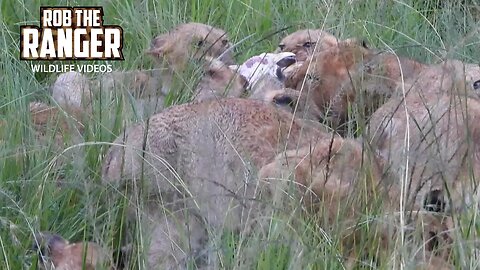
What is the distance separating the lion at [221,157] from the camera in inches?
126

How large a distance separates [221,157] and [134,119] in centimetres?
66

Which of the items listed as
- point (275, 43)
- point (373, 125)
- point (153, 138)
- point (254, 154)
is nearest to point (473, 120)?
point (373, 125)

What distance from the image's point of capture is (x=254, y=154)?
3592 millimetres

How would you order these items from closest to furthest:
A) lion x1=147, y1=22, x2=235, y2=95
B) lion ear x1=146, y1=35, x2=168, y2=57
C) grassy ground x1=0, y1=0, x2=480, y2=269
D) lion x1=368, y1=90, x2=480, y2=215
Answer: grassy ground x1=0, y1=0, x2=480, y2=269
lion x1=368, y1=90, x2=480, y2=215
lion x1=147, y1=22, x2=235, y2=95
lion ear x1=146, y1=35, x2=168, y2=57

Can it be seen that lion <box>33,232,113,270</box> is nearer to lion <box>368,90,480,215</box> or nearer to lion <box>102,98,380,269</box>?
lion <box>102,98,380,269</box>

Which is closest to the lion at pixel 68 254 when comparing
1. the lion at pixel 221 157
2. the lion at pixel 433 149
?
the lion at pixel 221 157

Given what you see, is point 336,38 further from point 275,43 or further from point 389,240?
point 389,240

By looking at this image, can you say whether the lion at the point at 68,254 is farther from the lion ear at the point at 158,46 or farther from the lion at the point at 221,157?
the lion ear at the point at 158,46

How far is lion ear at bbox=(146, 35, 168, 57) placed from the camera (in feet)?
16.2

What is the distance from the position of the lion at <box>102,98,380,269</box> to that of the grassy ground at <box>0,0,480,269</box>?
0.11m

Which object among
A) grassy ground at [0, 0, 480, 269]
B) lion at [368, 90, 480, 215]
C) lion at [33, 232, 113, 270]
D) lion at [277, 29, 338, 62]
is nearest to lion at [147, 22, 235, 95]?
grassy ground at [0, 0, 480, 269]

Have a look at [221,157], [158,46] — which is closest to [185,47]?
[158,46]

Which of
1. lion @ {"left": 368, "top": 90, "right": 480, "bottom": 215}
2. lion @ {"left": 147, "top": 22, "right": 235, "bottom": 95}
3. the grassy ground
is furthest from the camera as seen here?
lion @ {"left": 147, "top": 22, "right": 235, "bottom": 95}

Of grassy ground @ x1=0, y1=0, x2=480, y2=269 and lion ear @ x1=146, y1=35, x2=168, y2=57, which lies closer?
grassy ground @ x1=0, y1=0, x2=480, y2=269
